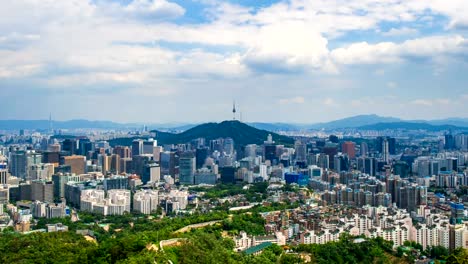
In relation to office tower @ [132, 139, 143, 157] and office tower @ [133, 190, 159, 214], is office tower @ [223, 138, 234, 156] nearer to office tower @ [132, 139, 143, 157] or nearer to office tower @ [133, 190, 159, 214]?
office tower @ [132, 139, 143, 157]

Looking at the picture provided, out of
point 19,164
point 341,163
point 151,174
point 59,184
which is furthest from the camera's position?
point 341,163

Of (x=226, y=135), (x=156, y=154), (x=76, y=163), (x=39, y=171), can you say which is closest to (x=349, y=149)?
(x=226, y=135)

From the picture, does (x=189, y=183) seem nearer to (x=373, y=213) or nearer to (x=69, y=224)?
(x=69, y=224)

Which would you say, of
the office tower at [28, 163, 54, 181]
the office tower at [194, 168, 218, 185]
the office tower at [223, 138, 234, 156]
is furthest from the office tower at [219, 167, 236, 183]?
the office tower at [223, 138, 234, 156]

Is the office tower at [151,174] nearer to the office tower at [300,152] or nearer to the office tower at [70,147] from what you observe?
the office tower at [70,147]

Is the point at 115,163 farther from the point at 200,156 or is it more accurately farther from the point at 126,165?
the point at 200,156

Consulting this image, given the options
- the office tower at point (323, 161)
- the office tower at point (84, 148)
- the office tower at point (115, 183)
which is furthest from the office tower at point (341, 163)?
the office tower at point (84, 148)

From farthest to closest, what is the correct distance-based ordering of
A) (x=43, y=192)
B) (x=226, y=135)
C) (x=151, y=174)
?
(x=226, y=135) → (x=151, y=174) → (x=43, y=192)
